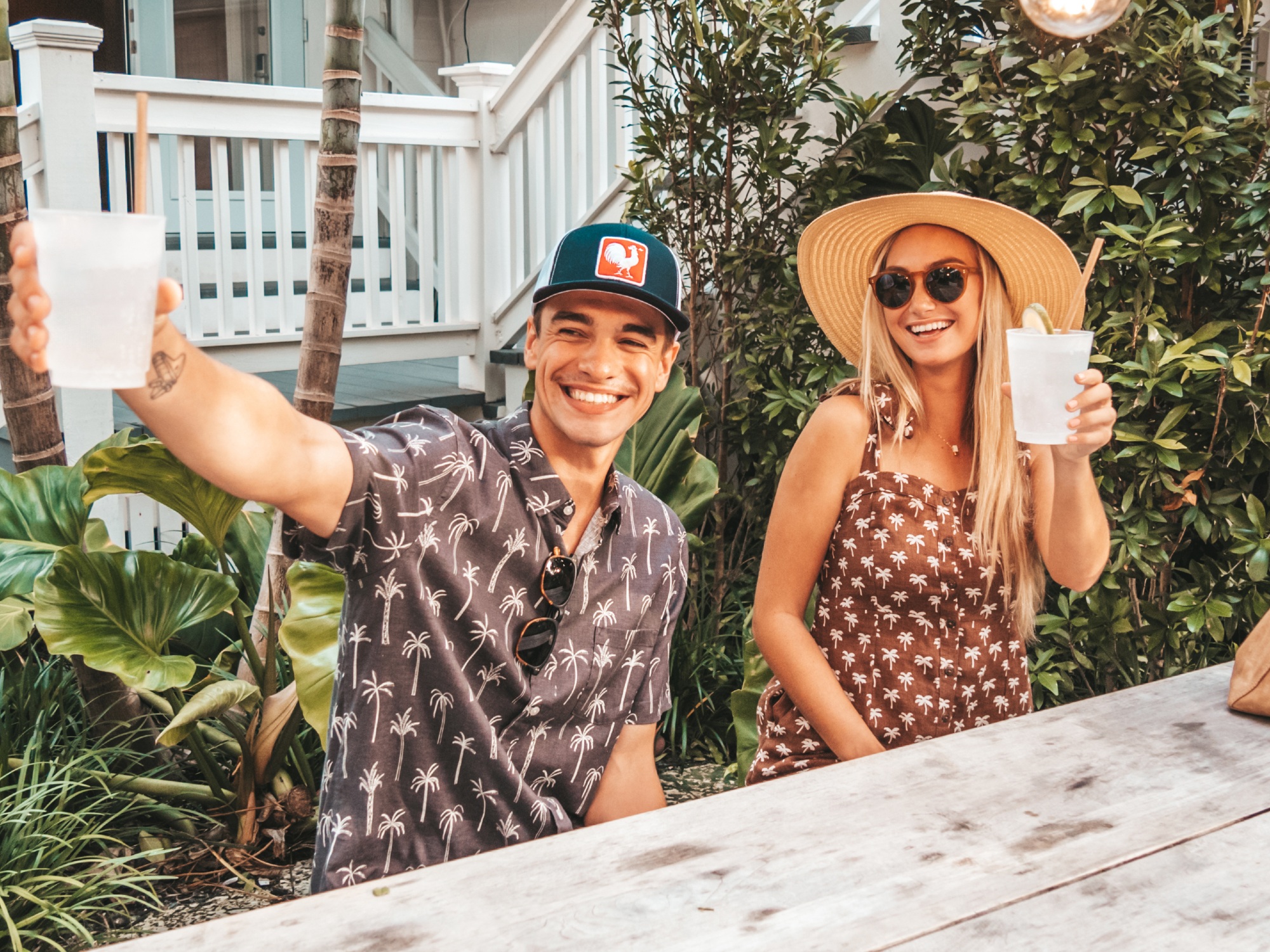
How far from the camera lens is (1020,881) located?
127 cm

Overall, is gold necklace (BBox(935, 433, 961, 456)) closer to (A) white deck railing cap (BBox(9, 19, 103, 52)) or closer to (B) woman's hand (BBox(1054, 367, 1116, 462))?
(B) woman's hand (BBox(1054, 367, 1116, 462))

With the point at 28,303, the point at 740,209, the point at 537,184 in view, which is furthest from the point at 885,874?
the point at 537,184

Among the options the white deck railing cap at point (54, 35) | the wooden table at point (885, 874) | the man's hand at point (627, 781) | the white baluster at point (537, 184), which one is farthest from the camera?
the white baluster at point (537, 184)

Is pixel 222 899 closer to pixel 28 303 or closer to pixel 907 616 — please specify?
pixel 907 616

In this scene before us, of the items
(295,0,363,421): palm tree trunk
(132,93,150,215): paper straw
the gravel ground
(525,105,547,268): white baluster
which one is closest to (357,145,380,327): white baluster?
(525,105,547,268): white baluster

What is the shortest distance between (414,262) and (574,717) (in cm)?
639

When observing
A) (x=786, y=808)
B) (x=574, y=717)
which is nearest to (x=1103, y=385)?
(x=786, y=808)

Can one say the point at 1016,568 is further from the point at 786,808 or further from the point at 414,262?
the point at 414,262

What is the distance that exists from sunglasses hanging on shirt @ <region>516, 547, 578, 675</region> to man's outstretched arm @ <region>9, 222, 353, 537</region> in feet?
1.06

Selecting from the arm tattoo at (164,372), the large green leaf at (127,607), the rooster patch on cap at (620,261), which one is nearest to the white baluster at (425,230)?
the large green leaf at (127,607)

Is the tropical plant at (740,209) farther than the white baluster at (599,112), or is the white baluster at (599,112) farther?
the white baluster at (599,112)

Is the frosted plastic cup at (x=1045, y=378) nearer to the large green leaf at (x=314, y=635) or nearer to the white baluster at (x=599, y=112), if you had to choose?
the large green leaf at (x=314, y=635)

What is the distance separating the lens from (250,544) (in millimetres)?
3547

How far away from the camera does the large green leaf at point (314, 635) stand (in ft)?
8.98
